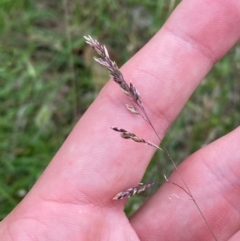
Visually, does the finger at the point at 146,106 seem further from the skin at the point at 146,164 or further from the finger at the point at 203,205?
the finger at the point at 203,205

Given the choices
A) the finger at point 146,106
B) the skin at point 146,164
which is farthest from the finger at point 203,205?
the finger at point 146,106

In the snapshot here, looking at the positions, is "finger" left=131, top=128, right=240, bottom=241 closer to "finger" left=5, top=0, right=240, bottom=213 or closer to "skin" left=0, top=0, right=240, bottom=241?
"skin" left=0, top=0, right=240, bottom=241

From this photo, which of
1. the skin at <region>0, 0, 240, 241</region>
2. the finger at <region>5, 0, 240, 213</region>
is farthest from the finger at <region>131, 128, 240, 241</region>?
the finger at <region>5, 0, 240, 213</region>

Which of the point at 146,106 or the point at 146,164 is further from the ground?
the point at 146,106

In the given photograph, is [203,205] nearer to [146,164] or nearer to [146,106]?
[146,164]

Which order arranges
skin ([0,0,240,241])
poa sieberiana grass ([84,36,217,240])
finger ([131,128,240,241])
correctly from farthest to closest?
finger ([131,128,240,241])
skin ([0,0,240,241])
poa sieberiana grass ([84,36,217,240])

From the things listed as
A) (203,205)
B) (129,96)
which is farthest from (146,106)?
(203,205)

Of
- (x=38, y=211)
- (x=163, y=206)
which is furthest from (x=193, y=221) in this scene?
(x=38, y=211)
